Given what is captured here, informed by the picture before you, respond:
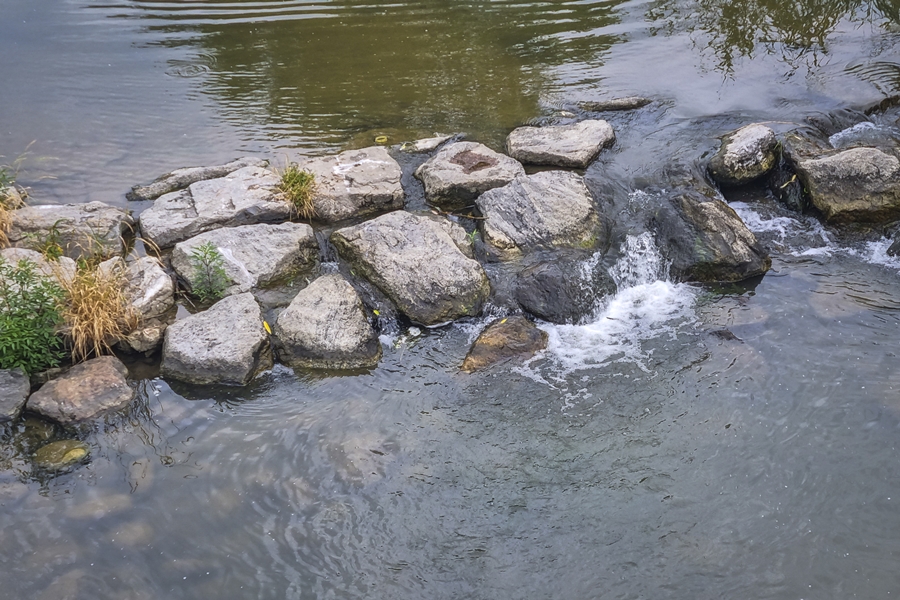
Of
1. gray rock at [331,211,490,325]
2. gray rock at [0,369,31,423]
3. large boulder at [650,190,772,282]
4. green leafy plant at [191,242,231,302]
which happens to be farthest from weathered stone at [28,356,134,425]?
large boulder at [650,190,772,282]

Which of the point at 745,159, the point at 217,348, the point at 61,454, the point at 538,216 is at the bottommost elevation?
the point at 61,454

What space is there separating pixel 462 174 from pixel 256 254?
2536 mm

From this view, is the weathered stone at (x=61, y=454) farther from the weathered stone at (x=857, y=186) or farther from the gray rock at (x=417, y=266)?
the weathered stone at (x=857, y=186)

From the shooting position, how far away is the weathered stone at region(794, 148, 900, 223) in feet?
24.5

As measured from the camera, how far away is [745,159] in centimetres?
800

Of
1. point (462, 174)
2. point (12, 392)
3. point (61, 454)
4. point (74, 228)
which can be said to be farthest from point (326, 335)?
point (74, 228)

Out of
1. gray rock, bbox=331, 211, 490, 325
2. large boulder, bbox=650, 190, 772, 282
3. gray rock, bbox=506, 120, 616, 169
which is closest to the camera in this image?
gray rock, bbox=331, 211, 490, 325

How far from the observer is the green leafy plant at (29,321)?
5.85 metres

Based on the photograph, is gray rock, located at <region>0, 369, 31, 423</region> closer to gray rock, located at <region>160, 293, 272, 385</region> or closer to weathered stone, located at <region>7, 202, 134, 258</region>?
gray rock, located at <region>160, 293, 272, 385</region>

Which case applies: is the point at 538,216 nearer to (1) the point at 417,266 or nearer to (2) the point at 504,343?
(1) the point at 417,266

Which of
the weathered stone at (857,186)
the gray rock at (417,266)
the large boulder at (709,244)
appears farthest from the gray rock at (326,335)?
the weathered stone at (857,186)

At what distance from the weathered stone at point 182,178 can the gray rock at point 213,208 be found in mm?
274

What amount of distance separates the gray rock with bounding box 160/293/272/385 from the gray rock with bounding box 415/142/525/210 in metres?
2.72

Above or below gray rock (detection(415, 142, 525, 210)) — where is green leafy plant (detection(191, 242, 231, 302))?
below
